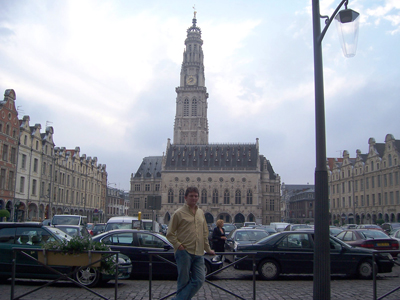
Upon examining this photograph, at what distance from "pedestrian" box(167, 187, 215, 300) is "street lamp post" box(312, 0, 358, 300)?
2.06 m

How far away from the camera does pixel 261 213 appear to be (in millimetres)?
87688

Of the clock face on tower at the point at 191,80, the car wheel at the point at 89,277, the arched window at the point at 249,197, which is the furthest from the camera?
the clock face on tower at the point at 191,80

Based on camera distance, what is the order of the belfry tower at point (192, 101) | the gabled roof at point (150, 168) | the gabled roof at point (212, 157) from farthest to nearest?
the belfry tower at point (192, 101), the gabled roof at point (150, 168), the gabled roof at point (212, 157)

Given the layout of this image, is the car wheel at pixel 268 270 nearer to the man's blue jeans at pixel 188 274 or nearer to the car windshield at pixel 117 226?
the man's blue jeans at pixel 188 274

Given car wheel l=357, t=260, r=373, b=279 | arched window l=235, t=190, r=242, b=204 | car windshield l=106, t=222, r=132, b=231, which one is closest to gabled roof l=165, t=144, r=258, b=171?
arched window l=235, t=190, r=242, b=204

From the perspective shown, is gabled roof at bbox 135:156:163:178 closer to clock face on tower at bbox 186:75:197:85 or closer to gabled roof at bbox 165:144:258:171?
gabled roof at bbox 165:144:258:171

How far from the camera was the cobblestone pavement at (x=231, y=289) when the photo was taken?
962 cm

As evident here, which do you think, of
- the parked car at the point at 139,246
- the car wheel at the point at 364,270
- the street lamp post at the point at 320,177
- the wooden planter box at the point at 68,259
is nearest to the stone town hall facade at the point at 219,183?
the parked car at the point at 139,246

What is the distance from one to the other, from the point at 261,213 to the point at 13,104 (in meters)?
59.3

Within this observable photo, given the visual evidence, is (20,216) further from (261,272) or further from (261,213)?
(261,213)

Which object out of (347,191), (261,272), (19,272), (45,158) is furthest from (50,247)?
(347,191)

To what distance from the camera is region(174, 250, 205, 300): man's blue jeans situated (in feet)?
21.7

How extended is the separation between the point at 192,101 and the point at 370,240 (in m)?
97.0

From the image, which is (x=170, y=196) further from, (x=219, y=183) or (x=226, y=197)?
(x=226, y=197)
